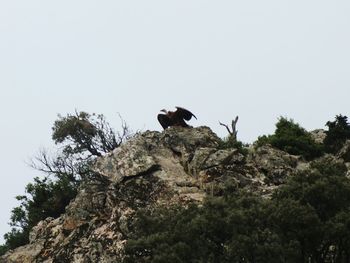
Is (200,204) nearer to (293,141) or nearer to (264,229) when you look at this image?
(264,229)

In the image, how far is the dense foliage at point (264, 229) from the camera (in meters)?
18.4

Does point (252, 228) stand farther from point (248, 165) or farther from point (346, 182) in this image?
point (248, 165)

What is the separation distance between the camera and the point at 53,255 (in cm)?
2642

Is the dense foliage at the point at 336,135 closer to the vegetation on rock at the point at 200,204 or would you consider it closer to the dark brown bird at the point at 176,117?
the vegetation on rock at the point at 200,204

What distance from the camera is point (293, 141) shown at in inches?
1401

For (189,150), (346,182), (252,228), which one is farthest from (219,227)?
(189,150)

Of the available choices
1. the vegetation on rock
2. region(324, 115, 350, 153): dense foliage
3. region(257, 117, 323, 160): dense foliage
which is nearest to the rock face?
the vegetation on rock

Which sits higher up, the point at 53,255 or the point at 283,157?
the point at 283,157

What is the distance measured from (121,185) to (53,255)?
4050 mm

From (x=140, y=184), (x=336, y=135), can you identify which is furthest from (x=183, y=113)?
(x=336, y=135)

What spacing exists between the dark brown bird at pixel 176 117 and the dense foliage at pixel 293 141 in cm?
526

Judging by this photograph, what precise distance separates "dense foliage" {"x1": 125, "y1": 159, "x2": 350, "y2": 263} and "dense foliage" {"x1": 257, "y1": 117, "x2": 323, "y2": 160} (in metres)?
14.0

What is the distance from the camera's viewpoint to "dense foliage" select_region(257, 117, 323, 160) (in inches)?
1368

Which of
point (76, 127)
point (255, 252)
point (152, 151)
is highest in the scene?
point (76, 127)
